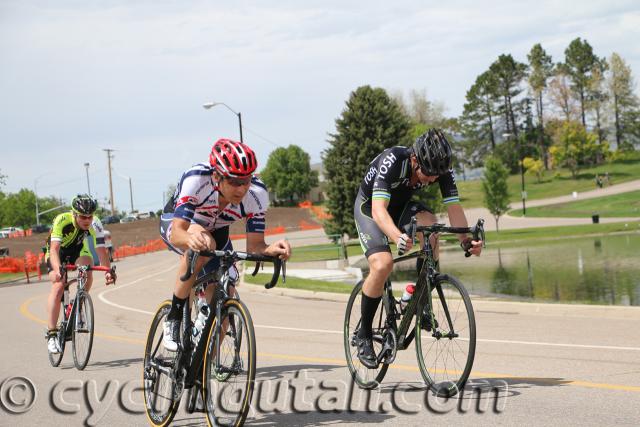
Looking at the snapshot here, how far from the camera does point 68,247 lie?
32.9ft

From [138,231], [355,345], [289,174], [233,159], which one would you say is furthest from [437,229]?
[289,174]

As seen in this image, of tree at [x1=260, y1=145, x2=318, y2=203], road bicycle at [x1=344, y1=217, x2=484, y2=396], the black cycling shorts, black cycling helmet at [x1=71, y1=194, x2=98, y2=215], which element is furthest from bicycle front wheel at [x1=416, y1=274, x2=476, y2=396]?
tree at [x1=260, y1=145, x2=318, y2=203]

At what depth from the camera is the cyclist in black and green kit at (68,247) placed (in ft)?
30.8

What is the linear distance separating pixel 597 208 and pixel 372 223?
237 ft

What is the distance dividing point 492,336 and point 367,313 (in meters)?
3.74

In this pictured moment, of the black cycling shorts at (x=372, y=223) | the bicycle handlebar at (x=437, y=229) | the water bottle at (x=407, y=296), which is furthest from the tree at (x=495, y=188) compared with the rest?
the bicycle handlebar at (x=437, y=229)

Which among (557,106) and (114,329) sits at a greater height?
(557,106)

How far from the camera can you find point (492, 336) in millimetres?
9828

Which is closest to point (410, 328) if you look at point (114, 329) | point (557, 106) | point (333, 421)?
point (333, 421)

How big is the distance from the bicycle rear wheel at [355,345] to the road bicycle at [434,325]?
0.01 meters

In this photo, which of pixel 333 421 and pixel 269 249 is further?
pixel 333 421

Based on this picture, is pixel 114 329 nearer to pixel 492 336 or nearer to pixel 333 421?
pixel 492 336

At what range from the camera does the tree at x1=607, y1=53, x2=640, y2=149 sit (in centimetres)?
12069

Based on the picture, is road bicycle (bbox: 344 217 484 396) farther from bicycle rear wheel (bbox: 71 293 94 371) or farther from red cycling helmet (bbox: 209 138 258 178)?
bicycle rear wheel (bbox: 71 293 94 371)
